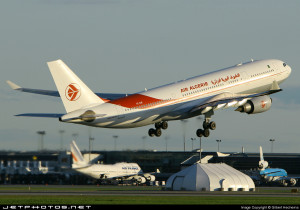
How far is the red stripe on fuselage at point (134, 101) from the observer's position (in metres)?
72.8

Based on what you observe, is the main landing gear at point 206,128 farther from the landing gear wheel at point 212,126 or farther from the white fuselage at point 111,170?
the white fuselage at point 111,170

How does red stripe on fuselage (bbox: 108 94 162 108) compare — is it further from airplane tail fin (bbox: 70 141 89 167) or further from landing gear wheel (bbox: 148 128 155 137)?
airplane tail fin (bbox: 70 141 89 167)

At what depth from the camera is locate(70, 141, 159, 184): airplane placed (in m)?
131

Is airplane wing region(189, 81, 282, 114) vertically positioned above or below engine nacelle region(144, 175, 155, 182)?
above

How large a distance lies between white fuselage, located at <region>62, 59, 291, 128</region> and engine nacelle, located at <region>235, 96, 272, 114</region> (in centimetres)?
200

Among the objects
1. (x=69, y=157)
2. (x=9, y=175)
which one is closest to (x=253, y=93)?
(x=69, y=157)

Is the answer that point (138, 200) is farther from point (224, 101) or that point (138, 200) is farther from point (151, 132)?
point (224, 101)

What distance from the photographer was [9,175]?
130250 mm

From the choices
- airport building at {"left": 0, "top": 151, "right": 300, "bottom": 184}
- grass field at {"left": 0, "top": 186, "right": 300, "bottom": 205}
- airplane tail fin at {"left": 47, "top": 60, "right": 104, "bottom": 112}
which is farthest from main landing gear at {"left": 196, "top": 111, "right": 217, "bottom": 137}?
airport building at {"left": 0, "top": 151, "right": 300, "bottom": 184}

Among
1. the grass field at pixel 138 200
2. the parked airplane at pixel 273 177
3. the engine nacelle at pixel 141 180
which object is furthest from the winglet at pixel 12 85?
the parked airplane at pixel 273 177

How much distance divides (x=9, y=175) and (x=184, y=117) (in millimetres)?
59803

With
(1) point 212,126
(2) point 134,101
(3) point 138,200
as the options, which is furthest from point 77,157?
(2) point 134,101

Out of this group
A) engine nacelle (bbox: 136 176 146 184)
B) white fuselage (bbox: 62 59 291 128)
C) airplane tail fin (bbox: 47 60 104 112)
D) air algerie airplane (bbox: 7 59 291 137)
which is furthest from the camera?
engine nacelle (bbox: 136 176 146 184)

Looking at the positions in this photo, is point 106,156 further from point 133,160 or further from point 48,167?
point 48,167
